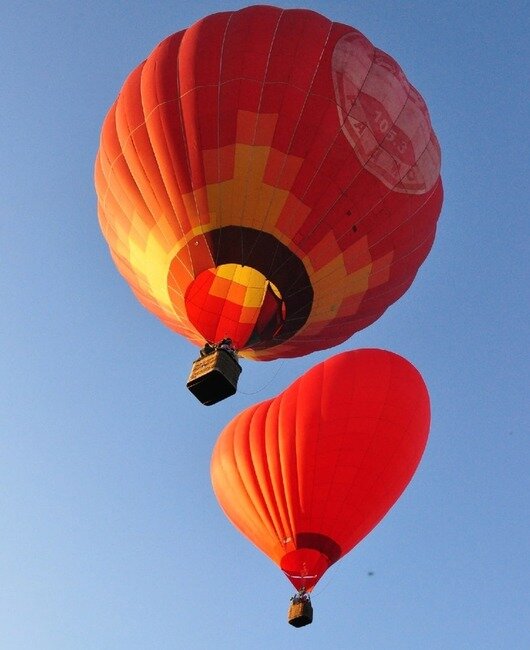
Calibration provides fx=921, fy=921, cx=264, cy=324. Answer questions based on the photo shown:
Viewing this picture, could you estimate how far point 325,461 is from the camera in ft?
42.2

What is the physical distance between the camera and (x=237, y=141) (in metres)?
10.9

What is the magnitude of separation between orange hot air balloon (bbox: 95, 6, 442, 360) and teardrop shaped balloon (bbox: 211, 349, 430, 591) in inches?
69.5

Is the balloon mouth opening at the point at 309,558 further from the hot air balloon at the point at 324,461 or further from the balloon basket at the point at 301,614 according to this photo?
the balloon basket at the point at 301,614

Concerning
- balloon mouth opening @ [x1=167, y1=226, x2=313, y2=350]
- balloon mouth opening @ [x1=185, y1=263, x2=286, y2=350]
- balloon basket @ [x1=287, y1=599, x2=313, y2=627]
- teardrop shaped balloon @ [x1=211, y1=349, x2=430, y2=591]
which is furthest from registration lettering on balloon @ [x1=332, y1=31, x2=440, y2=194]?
balloon basket @ [x1=287, y1=599, x2=313, y2=627]

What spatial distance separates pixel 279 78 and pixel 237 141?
91 cm

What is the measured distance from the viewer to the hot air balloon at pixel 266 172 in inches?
429

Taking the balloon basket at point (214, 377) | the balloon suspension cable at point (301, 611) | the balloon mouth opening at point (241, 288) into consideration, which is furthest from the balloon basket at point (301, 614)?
the balloon mouth opening at point (241, 288)

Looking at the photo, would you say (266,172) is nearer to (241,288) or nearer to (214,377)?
(241,288)

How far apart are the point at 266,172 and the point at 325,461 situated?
4.27 meters

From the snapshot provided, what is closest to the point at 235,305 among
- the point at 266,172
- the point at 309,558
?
the point at 266,172

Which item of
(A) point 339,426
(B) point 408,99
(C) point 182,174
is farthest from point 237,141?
(A) point 339,426

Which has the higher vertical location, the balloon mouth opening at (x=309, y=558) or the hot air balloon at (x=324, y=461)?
the hot air balloon at (x=324, y=461)

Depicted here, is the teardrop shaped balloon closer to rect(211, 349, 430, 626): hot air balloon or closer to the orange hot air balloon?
rect(211, 349, 430, 626): hot air balloon

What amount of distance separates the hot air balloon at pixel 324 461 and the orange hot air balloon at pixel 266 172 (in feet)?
5.77
